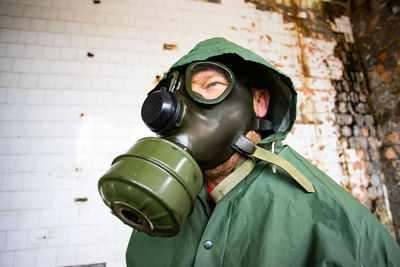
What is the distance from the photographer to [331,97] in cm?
321

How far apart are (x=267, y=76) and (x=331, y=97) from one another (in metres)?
2.38

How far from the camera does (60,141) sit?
246 centimetres

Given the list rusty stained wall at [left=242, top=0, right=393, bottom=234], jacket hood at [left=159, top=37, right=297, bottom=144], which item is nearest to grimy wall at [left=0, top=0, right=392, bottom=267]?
rusty stained wall at [left=242, top=0, right=393, bottom=234]

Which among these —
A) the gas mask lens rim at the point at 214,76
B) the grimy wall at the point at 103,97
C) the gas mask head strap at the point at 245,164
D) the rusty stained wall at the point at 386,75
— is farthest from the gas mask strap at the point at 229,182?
the rusty stained wall at the point at 386,75

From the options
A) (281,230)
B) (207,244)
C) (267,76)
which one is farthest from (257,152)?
(267,76)

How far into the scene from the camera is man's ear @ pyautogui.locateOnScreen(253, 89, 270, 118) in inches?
50.0

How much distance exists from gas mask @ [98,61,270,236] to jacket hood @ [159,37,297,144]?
95 mm

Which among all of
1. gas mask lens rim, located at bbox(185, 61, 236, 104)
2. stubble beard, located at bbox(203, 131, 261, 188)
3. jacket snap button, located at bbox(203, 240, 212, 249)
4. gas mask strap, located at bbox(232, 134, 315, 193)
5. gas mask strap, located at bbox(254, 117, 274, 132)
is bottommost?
jacket snap button, located at bbox(203, 240, 212, 249)

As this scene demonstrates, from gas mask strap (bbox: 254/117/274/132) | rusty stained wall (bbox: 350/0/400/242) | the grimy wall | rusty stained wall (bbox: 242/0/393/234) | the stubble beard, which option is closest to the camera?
the stubble beard

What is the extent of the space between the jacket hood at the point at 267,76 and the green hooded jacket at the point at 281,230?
75 millimetres

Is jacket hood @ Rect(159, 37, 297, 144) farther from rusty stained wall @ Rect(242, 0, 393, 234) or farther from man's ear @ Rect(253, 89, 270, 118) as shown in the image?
rusty stained wall @ Rect(242, 0, 393, 234)

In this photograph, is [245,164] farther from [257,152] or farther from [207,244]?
[207,244]

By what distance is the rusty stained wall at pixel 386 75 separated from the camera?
2873 mm

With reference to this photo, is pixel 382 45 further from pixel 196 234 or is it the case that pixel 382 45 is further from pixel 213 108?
pixel 196 234
